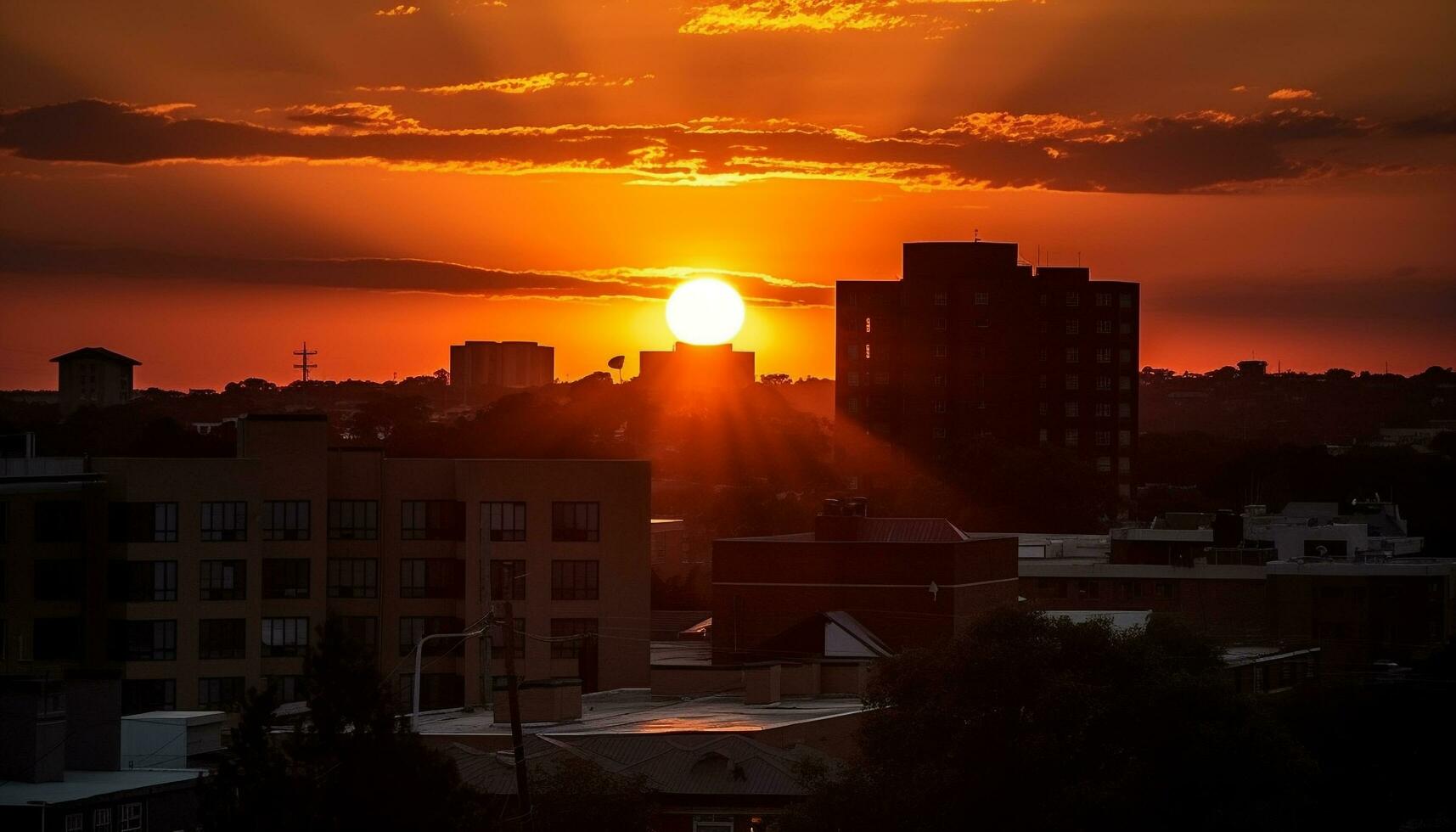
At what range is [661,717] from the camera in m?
69.1

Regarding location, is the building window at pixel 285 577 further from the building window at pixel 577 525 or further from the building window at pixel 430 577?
the building window at pixel 577 525

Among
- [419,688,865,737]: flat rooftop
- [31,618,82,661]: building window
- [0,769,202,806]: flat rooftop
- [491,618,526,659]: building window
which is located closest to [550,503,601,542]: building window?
[491,618,526,659]: building window

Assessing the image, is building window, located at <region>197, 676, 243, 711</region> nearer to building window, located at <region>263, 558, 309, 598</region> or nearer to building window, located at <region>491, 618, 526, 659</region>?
building window, located at <region>263, 558, 309, 598</region>

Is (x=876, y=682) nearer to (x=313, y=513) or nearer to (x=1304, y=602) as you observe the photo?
(x=313, y=513)

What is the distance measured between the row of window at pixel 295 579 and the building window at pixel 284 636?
1171 millimetres

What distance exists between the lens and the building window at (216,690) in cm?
9206

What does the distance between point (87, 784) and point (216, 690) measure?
4553 centimetres

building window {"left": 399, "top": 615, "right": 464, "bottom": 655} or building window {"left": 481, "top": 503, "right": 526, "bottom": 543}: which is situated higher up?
building window {"left": 481, "top": 503, "right": 526, "bottom": 543}

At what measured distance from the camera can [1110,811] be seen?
166 feet

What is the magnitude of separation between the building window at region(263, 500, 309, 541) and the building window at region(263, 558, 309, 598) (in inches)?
39.4

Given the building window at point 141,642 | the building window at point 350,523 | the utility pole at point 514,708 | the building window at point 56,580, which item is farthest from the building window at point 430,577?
the utility pole at point 514,708

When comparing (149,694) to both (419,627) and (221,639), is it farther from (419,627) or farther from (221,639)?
(419,627)

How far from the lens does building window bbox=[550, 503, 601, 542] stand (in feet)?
319

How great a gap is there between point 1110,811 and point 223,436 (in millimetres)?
103940
